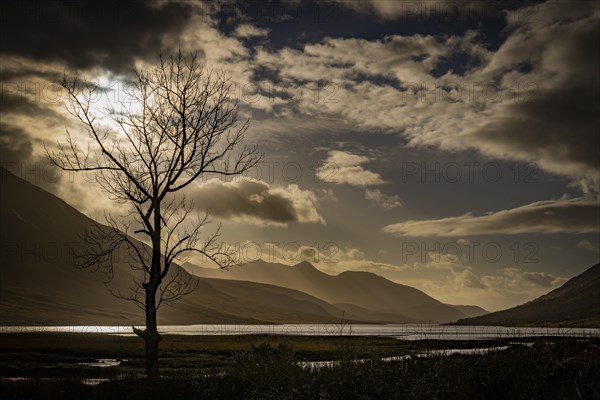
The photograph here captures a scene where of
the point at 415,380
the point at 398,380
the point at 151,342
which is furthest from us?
the point at 151,342

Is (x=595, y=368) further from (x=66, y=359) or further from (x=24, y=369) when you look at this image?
(x=66, y=359)

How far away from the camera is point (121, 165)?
77.8ft

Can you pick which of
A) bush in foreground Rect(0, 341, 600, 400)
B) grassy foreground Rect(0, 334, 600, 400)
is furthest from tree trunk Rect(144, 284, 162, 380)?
bush in foreground Rect(0, 341, 600, 400)

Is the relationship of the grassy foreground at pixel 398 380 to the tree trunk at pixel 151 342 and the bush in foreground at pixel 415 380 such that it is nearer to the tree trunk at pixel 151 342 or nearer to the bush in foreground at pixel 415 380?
the bush in foreground at pixel 415 380

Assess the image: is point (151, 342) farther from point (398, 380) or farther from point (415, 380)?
point (415, 380)

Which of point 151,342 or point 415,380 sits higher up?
point 151,342

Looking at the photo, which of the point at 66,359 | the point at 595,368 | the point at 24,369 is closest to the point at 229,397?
the point at 595,368

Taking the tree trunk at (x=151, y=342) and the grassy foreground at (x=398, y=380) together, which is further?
the tree trunk at (x=151, y=342)

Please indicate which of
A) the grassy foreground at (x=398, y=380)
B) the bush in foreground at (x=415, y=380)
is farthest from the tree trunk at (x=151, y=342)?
the bush in foreground at (x=415, y=380)

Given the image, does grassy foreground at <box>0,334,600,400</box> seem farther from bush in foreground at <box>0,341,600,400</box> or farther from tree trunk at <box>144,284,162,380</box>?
tree trunk at <box>144,284,162,380</box>

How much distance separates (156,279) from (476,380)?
13714mm

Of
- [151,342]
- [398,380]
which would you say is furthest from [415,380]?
[151,342]

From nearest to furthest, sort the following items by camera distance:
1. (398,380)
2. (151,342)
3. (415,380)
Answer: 1. (415,380)
2. (398,380)
3. (151,342)

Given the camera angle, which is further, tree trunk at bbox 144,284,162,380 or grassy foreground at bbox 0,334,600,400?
tree trunk at bbox 144,284,162,380
